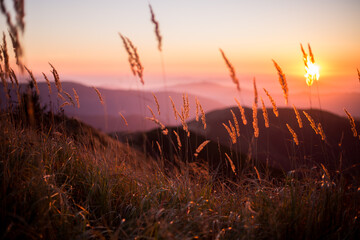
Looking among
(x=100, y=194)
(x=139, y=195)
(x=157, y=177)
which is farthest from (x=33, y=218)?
(x=157, y=177)

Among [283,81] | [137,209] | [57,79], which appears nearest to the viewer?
[137,209]

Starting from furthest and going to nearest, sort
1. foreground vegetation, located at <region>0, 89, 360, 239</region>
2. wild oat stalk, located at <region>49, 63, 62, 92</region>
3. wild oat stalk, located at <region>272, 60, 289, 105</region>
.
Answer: wild oat stalk, located at <region>49, 63, 62, 92</region> → wild oat stalk, located at <region>272, 60, 289, 105</region> → foreground vegetation, located at <region>0, 89, 360, 239</region>

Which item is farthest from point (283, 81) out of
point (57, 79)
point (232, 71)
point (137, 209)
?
point (57, 79)

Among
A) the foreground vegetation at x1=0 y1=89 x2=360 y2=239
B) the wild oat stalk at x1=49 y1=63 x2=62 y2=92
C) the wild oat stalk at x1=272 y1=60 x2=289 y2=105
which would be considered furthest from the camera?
the wild oat stalk at x1=49 y1=63 x2=62 y2=92

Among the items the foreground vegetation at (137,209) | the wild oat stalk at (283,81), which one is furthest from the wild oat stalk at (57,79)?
the wild oat stalk at (283,81)

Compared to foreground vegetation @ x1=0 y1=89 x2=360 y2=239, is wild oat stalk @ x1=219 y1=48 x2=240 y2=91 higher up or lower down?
higher up

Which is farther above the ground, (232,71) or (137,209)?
(232,71)

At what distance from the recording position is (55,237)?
6.95ft

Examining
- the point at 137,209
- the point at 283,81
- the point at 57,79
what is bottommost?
the point at 137,209

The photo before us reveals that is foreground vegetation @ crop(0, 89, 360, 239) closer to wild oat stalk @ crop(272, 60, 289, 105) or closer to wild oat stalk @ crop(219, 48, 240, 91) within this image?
wild oat stalk @ crop(272, 60, 289, 105)

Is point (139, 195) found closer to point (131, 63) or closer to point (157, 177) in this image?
point (157, 177)

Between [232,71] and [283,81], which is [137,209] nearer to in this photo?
[232,71]

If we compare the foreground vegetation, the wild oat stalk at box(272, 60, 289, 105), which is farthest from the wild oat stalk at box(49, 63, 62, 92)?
the wild oat stalk at box(272, 60, 289, 105)

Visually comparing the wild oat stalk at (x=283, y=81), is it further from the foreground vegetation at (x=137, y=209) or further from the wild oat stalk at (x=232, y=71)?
the foreground vegetation at (x=137, y=209)
